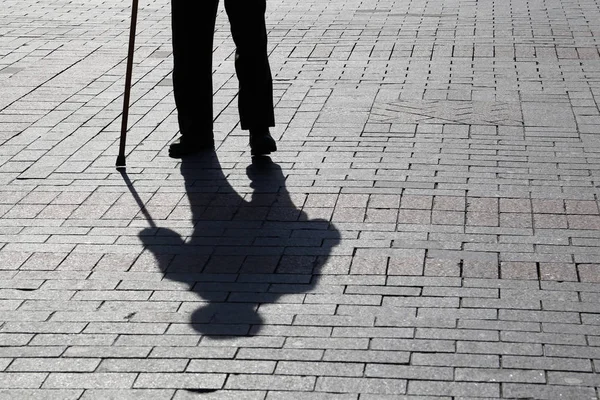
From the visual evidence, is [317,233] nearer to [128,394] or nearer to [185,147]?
[185,147]

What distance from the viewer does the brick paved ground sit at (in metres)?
4.69

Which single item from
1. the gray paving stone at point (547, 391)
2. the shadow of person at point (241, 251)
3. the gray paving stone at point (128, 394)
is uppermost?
the gray paving stone at point (128, 394)

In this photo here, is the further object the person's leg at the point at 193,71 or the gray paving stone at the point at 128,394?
the person's leg at the point at 193,71

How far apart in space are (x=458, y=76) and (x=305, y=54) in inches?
63.7

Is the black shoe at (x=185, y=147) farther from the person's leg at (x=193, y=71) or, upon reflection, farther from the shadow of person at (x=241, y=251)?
the shadow of person at (x=241, y=251)

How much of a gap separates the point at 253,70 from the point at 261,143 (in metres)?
0.49

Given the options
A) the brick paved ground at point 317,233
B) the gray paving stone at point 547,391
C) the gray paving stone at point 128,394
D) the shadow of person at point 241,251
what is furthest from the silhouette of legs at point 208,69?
the gray paving stone at point 547,391

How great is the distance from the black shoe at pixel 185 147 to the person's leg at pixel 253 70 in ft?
1.07

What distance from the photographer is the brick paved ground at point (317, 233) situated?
185 inches

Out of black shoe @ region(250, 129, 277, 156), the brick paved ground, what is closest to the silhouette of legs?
black shoe @ region(250, 129, 277, 156)

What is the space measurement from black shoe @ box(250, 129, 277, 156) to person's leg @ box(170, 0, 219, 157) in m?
0.44

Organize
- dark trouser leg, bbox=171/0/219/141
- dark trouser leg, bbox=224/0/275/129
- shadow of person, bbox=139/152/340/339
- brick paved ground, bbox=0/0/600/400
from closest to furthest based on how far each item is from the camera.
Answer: brick paved ground, bbox=0/0/600/400 < shadow of person, bbox=139/152/340/339 < dark trouser leg, bbox=224/0/275/129 < dark trouser leg, bbox=171/0/219/141

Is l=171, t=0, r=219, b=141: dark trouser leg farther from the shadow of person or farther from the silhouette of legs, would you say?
the shadow of person

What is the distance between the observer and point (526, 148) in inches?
308
